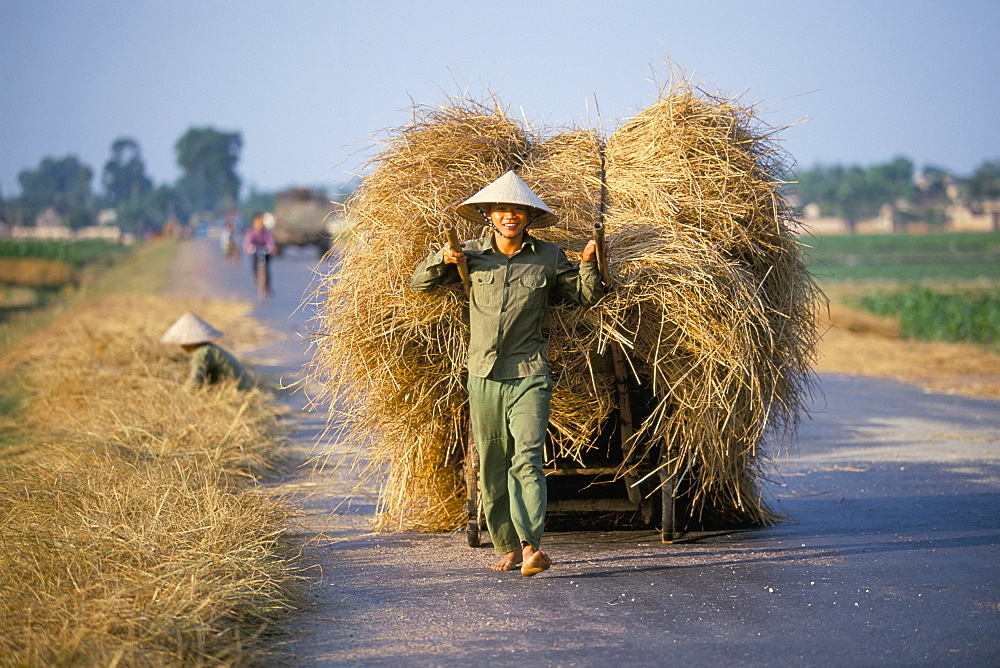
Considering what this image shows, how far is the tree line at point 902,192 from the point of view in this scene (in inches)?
4660

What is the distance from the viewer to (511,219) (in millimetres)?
5426

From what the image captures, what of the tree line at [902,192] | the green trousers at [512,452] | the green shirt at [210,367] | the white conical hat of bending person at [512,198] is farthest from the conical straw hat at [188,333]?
the tree line at [902,192]

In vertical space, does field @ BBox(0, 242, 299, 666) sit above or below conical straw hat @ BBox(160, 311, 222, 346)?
below

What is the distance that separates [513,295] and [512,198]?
49 cm

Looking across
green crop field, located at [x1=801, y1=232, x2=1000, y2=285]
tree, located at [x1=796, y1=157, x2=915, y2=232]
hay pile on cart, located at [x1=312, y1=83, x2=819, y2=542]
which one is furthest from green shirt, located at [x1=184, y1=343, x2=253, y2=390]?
tree, located at [x1=796, y1=157, x2=915, y2=232]

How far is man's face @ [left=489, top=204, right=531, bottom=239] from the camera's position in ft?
17.8

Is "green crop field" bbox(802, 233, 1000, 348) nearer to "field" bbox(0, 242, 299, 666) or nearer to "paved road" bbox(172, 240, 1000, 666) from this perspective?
"paved road" bbox(172, 240, 1000, 666)

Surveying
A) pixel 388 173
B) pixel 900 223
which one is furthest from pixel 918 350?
pixel 900 223

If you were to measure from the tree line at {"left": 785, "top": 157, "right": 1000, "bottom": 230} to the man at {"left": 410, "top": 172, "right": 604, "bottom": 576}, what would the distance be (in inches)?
4312

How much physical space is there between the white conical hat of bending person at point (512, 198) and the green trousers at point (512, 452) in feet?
2.81

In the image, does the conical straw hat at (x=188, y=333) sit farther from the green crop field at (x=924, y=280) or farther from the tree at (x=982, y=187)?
the tree at (x=982, y=187)

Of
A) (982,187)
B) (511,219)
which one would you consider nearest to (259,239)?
(511,219)

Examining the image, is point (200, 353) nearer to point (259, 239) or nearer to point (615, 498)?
point (615, 498)

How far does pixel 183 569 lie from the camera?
4465mm
